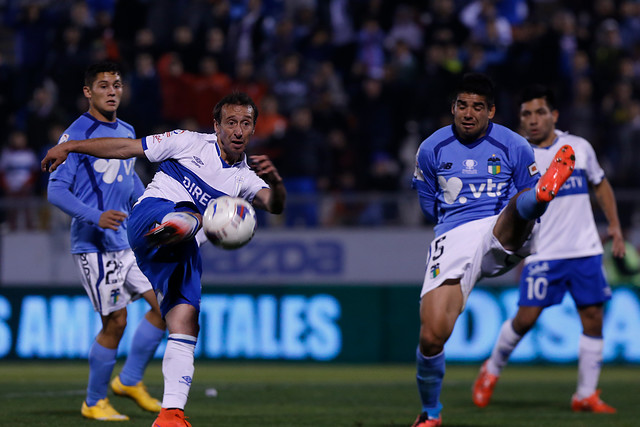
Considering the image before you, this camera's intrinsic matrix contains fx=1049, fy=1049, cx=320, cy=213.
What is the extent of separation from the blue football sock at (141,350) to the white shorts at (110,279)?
33 cm

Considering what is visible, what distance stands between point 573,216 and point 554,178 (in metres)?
2.76

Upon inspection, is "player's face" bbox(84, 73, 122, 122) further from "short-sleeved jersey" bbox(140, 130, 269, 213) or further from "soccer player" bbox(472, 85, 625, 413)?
"soccer player" bbox(472, 85, 625, 413)

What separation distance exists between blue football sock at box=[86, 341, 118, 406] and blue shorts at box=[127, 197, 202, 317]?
1.64m

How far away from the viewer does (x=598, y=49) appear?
55.7ft

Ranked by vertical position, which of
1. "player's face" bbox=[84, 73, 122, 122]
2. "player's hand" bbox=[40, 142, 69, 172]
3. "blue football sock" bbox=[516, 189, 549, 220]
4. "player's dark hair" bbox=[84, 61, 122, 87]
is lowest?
"blue football sock" bbox=[516, 189, 549, 220]

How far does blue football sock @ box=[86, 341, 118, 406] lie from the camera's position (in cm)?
800

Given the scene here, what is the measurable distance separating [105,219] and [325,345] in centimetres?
693

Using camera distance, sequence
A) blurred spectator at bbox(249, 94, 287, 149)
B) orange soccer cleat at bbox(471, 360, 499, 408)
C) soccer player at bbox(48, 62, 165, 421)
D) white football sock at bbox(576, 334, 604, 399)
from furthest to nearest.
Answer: blurred spectator at bbox(249, 94, 287, 149) → orange soccer cleat at bbox(471, 360, 499, 408) → white football sock at bbox(576, 334, 604, 399) → soccer player at bbox(48, 62, 165, 421)

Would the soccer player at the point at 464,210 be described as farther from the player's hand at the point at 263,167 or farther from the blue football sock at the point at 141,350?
the blue football sock at the point at 141,350

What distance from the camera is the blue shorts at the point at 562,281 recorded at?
9.10 meters

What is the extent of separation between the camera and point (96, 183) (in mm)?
8164

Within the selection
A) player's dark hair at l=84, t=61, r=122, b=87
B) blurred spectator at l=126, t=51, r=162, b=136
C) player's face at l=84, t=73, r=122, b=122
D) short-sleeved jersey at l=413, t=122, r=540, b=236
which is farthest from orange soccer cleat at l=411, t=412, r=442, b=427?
blurred spectator at l=126, t=51, r=162, b=136

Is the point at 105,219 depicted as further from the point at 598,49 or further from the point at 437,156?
the point at 598,49

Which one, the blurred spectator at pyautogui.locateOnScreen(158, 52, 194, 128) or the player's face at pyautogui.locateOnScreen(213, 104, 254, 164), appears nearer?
the player's face at pyautogui.locateOnScreen(213, 104, 254, 164)
